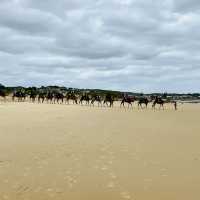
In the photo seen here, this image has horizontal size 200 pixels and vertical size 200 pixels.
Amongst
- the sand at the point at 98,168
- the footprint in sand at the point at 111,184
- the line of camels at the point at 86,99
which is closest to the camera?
the sand at the point at 98,168

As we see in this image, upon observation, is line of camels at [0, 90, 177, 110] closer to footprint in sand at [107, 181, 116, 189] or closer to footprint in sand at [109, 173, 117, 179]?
footprint in sand at [109, 173, 117, 179]

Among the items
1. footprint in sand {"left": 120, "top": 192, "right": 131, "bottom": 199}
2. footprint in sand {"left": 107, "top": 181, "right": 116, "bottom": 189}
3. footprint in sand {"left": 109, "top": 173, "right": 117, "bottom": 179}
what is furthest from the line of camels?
footprint in sand {"left": 120, "top": 192, "right": 131, "bottom": 199}

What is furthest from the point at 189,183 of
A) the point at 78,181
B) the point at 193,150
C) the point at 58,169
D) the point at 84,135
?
the point at 84,135

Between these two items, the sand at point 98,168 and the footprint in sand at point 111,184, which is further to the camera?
the footprint in sand at point 111,184

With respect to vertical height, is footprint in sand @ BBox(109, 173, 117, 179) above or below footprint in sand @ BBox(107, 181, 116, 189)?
above

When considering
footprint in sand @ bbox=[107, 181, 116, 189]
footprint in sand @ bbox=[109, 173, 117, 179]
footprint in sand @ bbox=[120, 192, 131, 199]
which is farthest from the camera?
footprint in sand @ bbox=[109, 173, 117, 179]

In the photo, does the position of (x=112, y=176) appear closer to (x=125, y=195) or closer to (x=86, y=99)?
(x=125, y=195)

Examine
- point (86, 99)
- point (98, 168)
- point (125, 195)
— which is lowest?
point (125, 195)

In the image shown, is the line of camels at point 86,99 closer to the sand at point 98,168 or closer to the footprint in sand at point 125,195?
the sand at point 98,168

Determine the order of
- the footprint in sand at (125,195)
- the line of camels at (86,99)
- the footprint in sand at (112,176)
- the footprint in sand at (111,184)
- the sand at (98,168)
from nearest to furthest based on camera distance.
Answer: the footprint in sand at (125,195) < the sand at (98,168) < the footprint in sand at (111,184) < the footprint in sand at (112,176) < the line of camels at (86,99)

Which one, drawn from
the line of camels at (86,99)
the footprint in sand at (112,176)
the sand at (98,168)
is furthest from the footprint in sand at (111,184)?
the line of camels at (86,99)

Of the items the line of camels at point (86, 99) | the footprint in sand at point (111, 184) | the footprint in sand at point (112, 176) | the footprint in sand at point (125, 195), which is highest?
the line of camels at point (86, 99)

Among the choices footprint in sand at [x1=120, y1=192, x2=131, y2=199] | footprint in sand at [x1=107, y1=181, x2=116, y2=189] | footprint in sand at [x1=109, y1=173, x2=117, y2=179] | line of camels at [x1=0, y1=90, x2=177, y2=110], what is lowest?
footprint in sand at [x1=120, y1=192, x2=131, y2=199]

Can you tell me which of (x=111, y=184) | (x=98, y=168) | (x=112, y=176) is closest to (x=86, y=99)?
(x=98, y=168)
